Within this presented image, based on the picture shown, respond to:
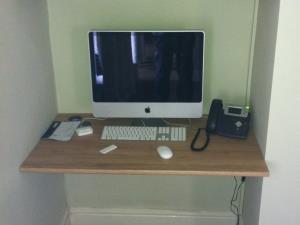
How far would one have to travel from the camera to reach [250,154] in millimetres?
1749

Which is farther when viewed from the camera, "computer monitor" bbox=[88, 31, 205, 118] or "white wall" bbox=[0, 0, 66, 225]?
"computer monitor" bbox=[88, 31, 205, 118]

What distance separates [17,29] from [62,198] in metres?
1.17

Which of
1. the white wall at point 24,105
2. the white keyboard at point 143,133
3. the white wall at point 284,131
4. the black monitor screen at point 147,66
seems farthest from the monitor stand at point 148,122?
the white wall at point 284,131

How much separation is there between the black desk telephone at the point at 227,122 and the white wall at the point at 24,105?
833 millimetres

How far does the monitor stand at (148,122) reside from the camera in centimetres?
205

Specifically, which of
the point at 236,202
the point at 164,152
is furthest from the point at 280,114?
the point at 236,202

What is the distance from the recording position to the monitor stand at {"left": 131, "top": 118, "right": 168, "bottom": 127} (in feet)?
6.74

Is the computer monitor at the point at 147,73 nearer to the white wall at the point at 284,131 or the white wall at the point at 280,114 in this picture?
the white wall at the point at 280,114

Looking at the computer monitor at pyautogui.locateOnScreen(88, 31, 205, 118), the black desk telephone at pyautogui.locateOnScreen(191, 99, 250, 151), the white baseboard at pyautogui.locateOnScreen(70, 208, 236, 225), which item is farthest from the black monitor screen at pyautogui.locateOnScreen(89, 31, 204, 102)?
the white baseboard at pyautogui.locateOnScreen(70, 208, 236, 225)

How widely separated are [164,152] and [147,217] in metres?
0.88

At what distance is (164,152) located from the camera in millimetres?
1729

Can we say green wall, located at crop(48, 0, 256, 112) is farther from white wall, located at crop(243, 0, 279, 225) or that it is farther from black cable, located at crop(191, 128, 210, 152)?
black cable, located at crop(191, 128, 210, 152)

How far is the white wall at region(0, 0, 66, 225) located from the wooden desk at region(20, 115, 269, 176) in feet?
0.36

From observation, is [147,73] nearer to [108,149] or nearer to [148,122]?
[148,122]
